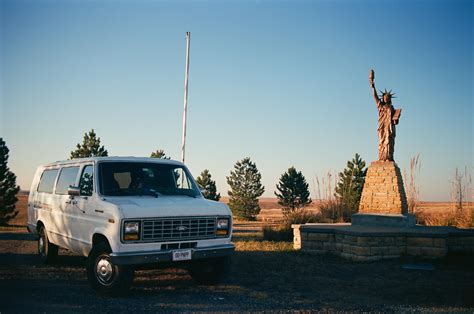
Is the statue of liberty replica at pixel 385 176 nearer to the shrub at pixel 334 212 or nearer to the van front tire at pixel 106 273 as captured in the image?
the shrub at pixel 334 212

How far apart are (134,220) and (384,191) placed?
9.71 meters

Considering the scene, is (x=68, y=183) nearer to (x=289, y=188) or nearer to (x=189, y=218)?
(x=189, y=218)

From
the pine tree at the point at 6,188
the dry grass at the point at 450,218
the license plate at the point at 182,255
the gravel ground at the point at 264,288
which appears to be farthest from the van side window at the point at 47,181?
the pine tree at the point at 6,188

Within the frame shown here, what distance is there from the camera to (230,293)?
6.66m

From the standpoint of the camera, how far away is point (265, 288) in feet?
23.1

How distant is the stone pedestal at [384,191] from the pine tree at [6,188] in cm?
2386

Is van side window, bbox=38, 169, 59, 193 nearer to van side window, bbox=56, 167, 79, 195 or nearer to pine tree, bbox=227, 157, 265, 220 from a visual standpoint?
van side window, bbox=56, 167, 79, 195

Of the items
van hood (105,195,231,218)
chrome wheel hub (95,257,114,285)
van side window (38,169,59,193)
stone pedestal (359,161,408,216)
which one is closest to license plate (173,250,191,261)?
van hood (105,195,231,218)

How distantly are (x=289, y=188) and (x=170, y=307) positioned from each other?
34.6 m

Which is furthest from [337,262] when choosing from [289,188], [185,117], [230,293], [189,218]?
[289,188]

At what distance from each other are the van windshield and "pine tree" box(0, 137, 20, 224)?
2466cm

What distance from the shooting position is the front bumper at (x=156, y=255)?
591 centimetres

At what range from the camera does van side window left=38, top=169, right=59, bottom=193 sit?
29.4 ft

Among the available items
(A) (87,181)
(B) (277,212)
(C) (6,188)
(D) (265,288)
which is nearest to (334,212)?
(D) (265,288)
